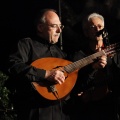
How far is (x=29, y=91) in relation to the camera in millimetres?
4035

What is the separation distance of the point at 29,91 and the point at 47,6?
1778 mm

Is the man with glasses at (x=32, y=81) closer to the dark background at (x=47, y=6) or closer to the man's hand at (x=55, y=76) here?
the man's hand at (x=55, y=76)

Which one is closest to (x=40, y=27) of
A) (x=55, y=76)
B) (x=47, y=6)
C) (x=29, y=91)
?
(x=55, y=76)

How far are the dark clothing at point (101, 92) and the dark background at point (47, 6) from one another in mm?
1155

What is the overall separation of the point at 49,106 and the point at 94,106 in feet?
1.67

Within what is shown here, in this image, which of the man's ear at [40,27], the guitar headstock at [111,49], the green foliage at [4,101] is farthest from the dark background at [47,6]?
the guitar headstock at [111,49]

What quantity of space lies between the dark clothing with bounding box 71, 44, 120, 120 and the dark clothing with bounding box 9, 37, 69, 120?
24cm

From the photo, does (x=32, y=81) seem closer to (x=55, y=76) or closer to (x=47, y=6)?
(x=55, y=76)

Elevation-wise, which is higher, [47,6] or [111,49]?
[47,6]

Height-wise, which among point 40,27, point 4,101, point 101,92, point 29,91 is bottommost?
point 4,101

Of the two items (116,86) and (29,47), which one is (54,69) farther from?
(116,86)

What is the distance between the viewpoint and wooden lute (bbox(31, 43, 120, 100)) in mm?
4098

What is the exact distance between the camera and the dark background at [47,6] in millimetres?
5457

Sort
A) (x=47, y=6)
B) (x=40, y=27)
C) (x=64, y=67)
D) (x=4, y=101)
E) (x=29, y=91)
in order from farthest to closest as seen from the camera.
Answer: (x=47, y=6) < (x=4, y=101) < (x=40, y=27) < (x=64, y=67) < (x=29, y=91)
